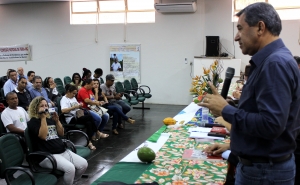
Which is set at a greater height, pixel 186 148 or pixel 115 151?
pixel 186 148

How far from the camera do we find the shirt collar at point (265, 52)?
1199 mm

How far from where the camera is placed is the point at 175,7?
330 inches

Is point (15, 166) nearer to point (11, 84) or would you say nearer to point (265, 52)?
point (265, 52)

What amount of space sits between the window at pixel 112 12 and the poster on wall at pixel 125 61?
0.79 meters

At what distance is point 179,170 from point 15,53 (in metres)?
9.80

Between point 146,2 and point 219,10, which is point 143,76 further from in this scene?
point 219,10

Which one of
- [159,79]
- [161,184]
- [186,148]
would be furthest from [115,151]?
[159,79]

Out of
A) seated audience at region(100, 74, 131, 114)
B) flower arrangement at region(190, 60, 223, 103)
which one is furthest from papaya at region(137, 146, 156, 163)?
seated audience at region(100, 74, 131, 114)

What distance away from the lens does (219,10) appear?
8594 millimetres

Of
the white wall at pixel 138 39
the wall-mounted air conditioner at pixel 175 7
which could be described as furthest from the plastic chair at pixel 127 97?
the wall-mounted air conditioner at pixel 175 7

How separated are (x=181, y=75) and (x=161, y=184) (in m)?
7.51

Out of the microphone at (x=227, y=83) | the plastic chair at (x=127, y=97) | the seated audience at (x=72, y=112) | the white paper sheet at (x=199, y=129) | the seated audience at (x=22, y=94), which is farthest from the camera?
the plastic chair at (x=127, y=97)

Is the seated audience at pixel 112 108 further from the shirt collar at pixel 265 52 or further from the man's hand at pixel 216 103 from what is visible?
the shirt collar at pixel 265 52

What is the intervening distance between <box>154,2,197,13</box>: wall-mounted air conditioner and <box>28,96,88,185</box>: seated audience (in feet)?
19.2
